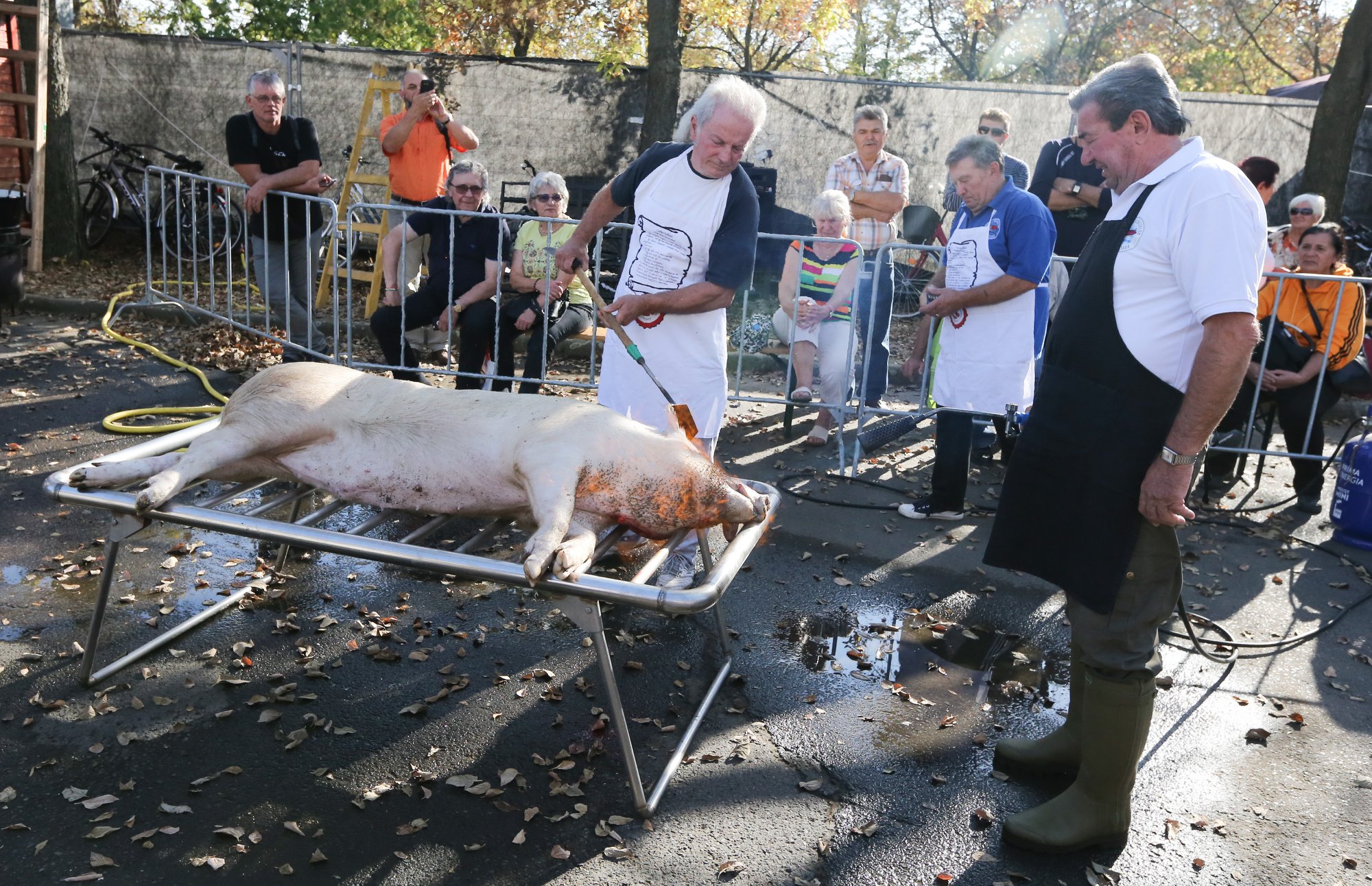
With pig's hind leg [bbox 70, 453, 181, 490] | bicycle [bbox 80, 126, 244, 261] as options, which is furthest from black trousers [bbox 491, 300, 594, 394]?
bicycle [bbox 80, 126, 244, 261]

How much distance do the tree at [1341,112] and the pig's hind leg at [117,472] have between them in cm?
1060

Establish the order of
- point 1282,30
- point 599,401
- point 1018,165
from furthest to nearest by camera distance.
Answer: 1. point 1282,30
2. point 1018,165
3. point 599,401

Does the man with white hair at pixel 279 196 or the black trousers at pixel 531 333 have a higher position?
the man with white hair at pixel 279 196

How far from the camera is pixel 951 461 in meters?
5.71

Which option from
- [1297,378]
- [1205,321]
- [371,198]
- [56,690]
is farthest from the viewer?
[371,198]

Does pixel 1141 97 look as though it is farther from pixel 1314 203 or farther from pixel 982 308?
pixel 1314 203

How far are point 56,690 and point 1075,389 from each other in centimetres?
343

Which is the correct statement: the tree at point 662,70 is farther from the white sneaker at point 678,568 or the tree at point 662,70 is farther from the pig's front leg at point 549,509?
the pig's front leg at point 549,509

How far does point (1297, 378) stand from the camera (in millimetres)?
6387

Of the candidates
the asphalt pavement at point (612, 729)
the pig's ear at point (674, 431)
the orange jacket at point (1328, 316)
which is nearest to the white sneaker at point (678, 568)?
the asphalt pavement at point (612, 729)

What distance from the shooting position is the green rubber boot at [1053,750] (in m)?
3.33

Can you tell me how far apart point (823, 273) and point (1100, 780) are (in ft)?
15.1

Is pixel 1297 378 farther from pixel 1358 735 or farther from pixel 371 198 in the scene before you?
pixel 371 198

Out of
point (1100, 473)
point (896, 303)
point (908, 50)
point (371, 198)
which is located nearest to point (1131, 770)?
point (1100, 473)
